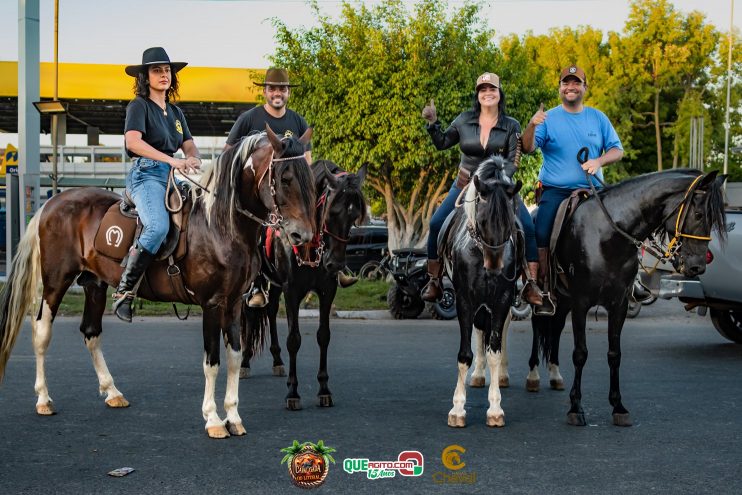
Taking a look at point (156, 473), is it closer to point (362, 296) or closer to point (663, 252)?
point (663, 252)

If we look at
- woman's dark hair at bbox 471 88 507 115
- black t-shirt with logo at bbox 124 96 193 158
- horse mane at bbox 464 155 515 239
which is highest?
woman's dark hair at bbox 471 88 507 115

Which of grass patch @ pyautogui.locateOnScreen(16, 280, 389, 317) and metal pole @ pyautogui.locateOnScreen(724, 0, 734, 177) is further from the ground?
metal pole @ pyautogui.locateOnScreen(724, 0, 734, 177)

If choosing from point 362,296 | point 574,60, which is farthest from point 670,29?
point 362,296

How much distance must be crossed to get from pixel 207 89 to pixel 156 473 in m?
30.7

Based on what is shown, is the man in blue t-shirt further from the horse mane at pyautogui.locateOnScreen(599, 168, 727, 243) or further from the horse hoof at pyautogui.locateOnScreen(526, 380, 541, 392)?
the horse hoof at pyautogui.locateOnScreen(526, 380, 541, 392)

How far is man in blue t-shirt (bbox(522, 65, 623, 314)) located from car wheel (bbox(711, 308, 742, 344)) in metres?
4.68

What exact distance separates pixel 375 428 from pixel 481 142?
2.76m

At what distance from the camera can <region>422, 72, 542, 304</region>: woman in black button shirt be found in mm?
7141

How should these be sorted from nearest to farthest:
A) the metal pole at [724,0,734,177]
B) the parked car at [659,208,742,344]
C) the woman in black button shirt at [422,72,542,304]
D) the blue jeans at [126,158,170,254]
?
the blue jeans at [126,158,170,254] → the woman in black button shirt at [422,72,542,304] → the parked car at [659,208,742,344] → the metal pole at [724,0,734,177]

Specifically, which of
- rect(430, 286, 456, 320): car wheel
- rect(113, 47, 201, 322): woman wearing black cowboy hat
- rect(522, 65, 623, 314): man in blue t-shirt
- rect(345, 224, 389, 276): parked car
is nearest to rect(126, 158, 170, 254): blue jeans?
rect(113, 47, 201, 322): woman wearing black cowboy hat

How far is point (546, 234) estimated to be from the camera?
7297 mm

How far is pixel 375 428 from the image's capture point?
624 centimetres

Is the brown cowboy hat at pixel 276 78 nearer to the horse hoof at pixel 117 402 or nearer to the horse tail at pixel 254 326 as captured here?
the horse tail at pixel 254 326

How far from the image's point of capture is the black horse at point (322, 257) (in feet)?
23.6
